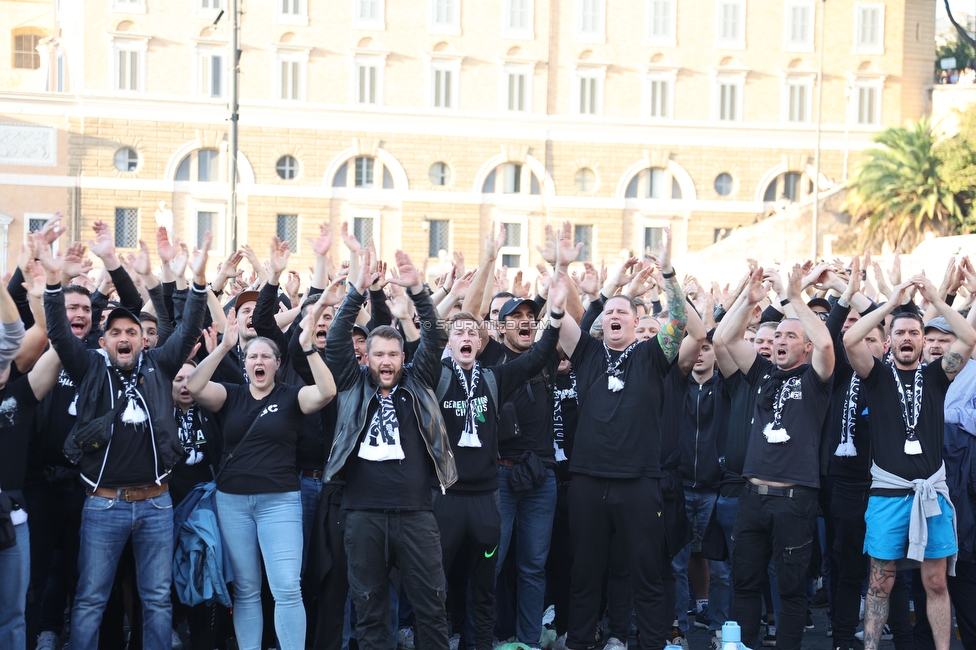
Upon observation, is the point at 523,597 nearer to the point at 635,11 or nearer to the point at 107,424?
the point at 107,424

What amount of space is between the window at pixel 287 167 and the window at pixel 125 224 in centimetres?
550

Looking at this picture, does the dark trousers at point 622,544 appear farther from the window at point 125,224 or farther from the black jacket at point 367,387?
the window at point 125,224

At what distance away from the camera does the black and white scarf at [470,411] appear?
267 inches

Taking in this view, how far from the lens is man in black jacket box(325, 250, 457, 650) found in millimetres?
6273

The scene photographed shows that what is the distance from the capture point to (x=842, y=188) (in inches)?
1565

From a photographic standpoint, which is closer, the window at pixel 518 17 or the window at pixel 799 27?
the window at pixel 518 17

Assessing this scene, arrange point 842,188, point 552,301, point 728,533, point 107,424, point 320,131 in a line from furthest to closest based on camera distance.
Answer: point 320,131 < point 842,188 < point 728,533 < point 552,301 < point 107,424

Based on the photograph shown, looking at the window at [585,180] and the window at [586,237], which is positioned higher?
the window at [585,180]

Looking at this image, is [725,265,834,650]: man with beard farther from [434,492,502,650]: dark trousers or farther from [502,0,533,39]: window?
[502,0,533,39]: window

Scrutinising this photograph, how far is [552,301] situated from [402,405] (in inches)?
45.4

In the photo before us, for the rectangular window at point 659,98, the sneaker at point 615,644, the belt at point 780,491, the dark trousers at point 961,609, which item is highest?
the rectangular window at point 659,98

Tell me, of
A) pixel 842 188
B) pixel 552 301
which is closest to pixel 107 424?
pixel 552 301

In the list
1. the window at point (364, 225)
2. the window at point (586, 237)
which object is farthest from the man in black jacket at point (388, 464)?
the window at point (586, 237)

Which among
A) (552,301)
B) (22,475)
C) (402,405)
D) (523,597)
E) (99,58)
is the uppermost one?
(99,58)
